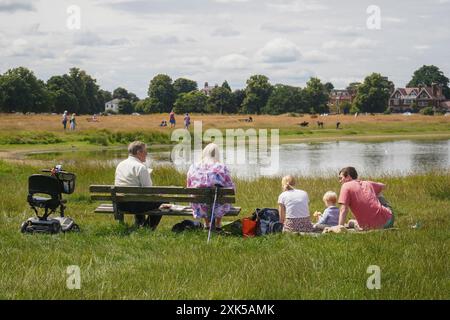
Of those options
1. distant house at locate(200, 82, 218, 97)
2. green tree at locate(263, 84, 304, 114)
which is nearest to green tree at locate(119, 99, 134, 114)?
distant house at locate(200, 82, 218, 97)

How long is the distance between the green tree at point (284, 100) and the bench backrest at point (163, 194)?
9045 centimetres

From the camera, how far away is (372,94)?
375 ft

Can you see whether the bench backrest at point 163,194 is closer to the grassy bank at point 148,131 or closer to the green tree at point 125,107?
the grassy bank at point 148,131

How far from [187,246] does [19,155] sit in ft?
84.8

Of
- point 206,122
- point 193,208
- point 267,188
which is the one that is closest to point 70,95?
point 206,122

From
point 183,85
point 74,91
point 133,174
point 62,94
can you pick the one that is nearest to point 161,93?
point 183,85

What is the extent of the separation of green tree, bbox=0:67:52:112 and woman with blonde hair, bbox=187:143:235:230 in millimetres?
83424

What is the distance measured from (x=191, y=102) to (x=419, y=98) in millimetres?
78624

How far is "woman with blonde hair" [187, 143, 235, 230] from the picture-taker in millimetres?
8883

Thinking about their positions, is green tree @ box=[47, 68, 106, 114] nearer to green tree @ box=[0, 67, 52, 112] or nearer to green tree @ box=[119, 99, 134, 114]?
green tree @ box=[0, 67, 52, 112]

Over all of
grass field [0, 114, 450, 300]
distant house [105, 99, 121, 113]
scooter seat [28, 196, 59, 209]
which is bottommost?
grass field [0, 114, 450, 300]

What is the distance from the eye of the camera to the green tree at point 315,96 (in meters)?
110

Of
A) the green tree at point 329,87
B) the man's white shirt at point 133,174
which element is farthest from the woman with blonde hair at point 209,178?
the green tree at point 329,87

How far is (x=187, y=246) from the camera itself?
769cm
